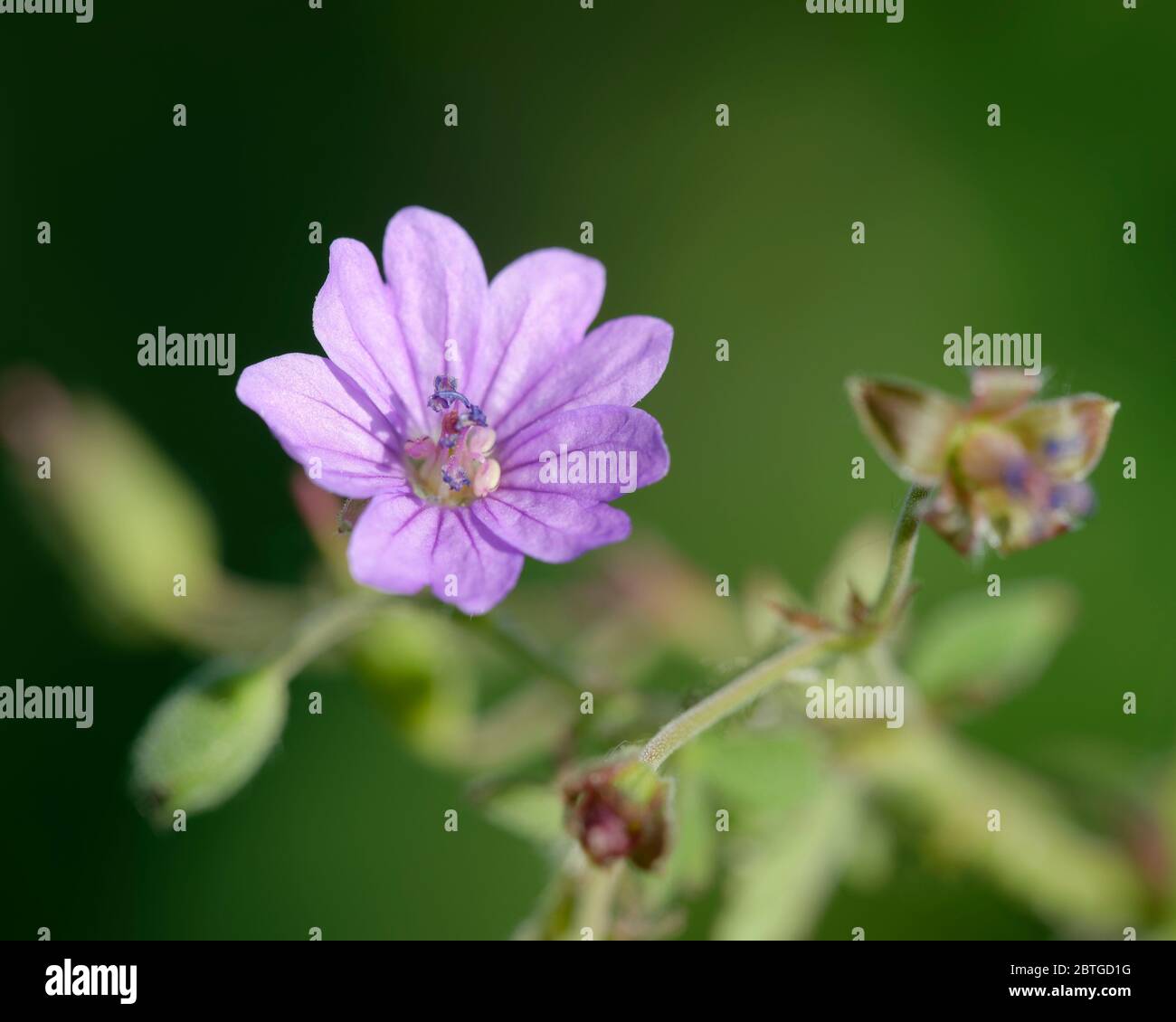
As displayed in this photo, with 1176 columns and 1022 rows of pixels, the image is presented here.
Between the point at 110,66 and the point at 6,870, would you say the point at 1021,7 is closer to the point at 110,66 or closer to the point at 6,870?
the point at 110,66

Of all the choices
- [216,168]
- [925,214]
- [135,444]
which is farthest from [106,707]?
[925,214]

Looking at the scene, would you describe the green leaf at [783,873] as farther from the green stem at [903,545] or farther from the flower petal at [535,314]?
the flower petal at [535,314]

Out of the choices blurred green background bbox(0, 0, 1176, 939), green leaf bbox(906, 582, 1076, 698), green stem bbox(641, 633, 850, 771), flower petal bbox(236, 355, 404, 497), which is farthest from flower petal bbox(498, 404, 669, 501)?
blurred green background bbox(0, 0, 1176, 939)

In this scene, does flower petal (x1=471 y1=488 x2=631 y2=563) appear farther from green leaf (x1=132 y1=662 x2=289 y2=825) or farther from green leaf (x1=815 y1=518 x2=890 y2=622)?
green leaf (x1=815 y1=518 x2=890 y2=622)

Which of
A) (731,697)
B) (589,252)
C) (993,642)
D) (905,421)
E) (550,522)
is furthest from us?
(589,252)

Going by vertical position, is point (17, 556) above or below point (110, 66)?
below

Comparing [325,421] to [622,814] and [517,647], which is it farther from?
[622,814]

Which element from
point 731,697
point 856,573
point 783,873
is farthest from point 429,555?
point 856,573
